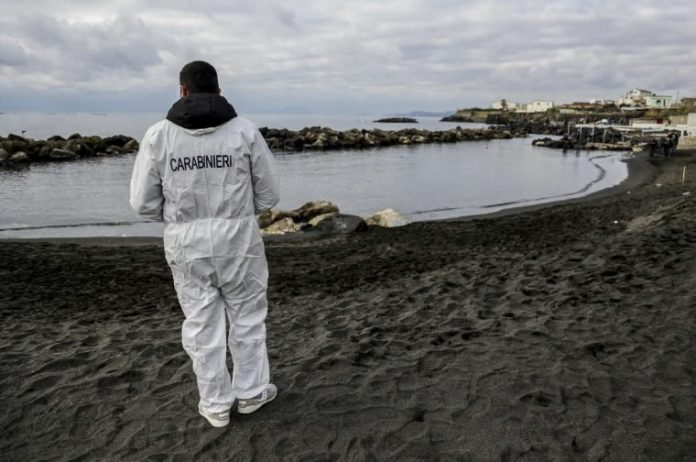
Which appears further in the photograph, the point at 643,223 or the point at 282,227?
the point at 282,227

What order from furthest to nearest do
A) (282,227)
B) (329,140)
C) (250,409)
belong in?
1. (329,140)
2. (282,227)
3. (250,409)

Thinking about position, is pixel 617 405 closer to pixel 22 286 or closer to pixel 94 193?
pixel 22 286

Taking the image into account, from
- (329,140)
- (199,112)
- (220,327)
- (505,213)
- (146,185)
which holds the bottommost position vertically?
(505,213)

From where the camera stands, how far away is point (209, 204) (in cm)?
321

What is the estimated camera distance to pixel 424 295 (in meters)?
6.79

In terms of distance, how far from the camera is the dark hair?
127 inches

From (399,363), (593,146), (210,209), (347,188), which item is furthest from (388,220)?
(593,146)

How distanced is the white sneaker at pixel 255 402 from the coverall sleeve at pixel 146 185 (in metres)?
1.41

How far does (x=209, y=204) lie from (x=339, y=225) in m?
10.4

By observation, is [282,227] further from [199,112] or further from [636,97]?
[636,97]

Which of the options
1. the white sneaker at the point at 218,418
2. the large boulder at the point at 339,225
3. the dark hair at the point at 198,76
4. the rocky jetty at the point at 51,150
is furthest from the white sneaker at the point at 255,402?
the rocky jetty at the point at 51,150

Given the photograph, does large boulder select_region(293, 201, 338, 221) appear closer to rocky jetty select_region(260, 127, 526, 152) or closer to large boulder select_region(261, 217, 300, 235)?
large boulder select_region(261, 217, 300, 235)

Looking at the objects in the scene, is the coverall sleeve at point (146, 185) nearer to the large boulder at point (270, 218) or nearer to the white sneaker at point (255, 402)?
the white sneaker at point (255, 402)

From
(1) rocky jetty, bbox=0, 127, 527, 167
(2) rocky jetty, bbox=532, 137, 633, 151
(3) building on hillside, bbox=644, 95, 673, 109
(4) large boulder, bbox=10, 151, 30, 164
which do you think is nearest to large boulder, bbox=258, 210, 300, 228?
(1) rocky jetty, bbox=0, 127, 527, 167
